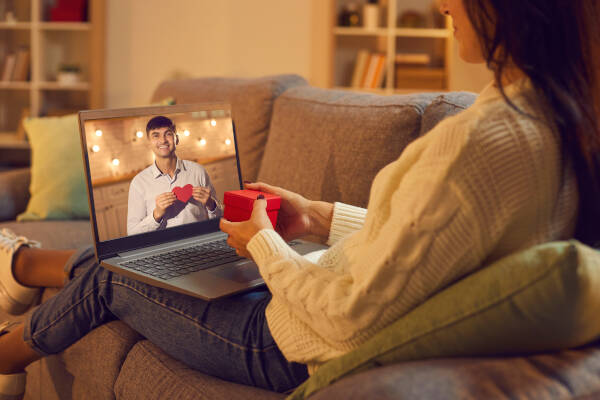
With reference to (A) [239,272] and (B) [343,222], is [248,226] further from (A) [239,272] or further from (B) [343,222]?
(B) [343,222]

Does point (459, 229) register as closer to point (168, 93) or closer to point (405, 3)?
point (168, 93)

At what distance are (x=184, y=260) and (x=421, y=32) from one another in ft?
10.2

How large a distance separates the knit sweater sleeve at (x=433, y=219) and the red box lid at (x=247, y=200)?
1.09ft

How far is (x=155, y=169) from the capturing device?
137cm

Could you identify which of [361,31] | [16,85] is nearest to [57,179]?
[16,85]

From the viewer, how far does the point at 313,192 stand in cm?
175

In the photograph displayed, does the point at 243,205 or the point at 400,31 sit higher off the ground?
the point at 400,31

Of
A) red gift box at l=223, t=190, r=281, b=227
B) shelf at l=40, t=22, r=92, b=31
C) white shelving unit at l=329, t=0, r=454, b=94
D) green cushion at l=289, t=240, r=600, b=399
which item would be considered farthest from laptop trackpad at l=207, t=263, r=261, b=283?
shelf at l=40, t=22, r=92, b=31

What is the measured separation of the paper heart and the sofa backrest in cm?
43

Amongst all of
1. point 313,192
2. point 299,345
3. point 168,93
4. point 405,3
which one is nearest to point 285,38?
point 405,3

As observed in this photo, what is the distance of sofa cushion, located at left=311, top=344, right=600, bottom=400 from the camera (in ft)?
2.34

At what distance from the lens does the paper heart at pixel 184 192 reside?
1.38 m

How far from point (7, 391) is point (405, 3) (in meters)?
3.52

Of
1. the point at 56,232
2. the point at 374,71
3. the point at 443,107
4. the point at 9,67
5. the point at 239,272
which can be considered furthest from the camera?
the point at 374,71
